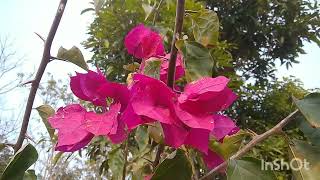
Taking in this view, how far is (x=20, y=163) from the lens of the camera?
0.37m

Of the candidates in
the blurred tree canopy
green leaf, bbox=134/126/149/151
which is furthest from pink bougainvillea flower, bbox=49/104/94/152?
the blurred tree canopy

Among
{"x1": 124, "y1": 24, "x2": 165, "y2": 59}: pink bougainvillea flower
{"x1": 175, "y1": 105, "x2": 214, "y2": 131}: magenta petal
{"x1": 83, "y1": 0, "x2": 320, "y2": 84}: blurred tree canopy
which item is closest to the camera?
{"x1": 175, "y1": 105, "x2": 214, "y2": 131}: magenta petal

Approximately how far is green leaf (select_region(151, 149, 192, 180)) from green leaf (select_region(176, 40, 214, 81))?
0.22ft

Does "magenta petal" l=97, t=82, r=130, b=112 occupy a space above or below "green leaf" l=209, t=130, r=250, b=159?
above

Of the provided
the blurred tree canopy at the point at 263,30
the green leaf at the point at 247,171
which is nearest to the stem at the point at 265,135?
the green leaf at the point at 247,171

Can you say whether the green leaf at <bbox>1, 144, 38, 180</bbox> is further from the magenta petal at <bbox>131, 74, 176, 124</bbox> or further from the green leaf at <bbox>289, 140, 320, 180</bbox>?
the green leaf at <bbox>289, 140, 320, 180</bbox>

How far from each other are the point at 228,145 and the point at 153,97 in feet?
0.38

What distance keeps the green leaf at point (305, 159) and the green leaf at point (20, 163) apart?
21 cm

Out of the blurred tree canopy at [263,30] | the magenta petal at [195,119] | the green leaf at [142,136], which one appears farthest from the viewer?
the blurred tree canopy at [263,30]

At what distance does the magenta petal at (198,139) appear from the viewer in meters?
0.32

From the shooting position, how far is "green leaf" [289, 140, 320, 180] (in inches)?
13.3

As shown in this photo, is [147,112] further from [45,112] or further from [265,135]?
[45,112]

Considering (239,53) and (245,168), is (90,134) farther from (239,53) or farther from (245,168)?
(239,53)

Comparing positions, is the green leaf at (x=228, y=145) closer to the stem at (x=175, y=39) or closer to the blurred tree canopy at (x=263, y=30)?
the stem at (x=175, y=39)
